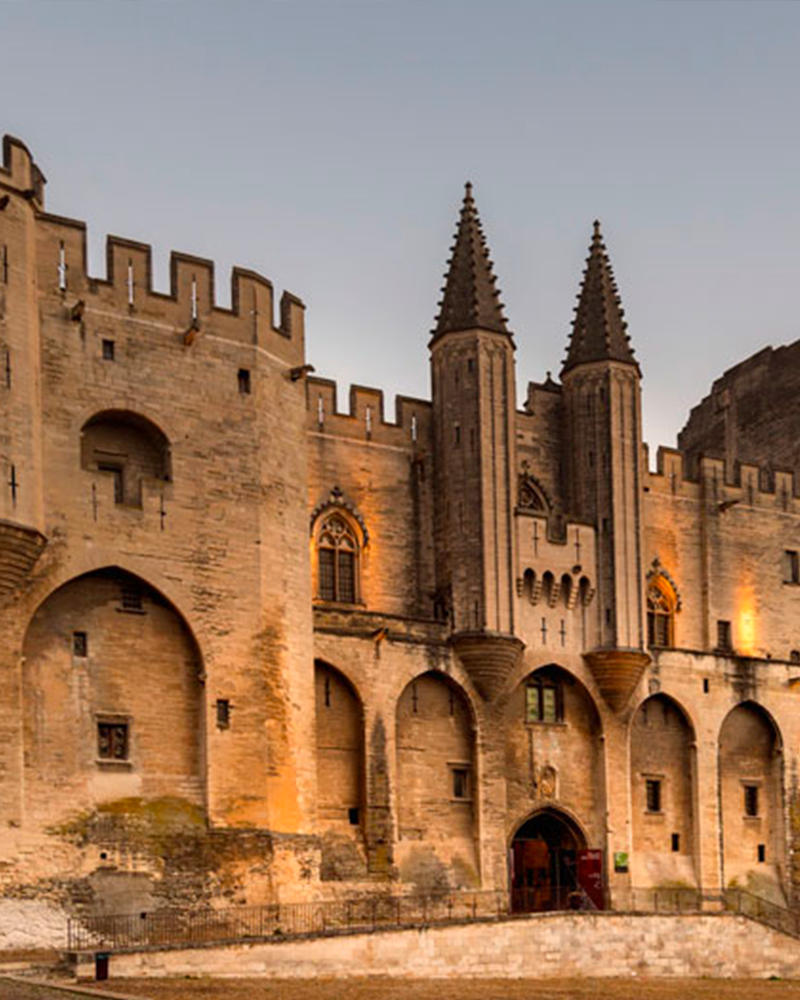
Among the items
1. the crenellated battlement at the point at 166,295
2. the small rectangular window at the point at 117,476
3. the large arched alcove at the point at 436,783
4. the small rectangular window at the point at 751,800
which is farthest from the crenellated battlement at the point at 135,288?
the small rectangular window at the point at 751,800

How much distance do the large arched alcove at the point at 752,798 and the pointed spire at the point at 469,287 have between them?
1544cm

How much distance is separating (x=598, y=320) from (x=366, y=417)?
28.1 feet

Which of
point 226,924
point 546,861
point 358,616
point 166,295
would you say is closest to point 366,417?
point 358,616

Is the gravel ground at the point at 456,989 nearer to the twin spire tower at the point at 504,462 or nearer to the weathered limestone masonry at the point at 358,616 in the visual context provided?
the weathered limestone masonry at the point at 358,616

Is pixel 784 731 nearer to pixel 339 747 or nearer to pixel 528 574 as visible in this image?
pixel 528 574

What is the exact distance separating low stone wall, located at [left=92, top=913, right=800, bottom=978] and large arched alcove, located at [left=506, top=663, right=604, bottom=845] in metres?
6.04

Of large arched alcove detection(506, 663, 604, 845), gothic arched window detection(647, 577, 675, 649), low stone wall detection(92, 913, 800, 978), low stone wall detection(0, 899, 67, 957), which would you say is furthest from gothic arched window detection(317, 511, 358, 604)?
low stone wall detection(0, 899, 67, 957)

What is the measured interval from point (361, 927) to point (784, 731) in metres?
22.6

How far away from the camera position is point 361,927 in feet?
127

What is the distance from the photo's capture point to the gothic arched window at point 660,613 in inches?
2211

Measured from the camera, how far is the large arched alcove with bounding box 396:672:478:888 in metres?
48.0

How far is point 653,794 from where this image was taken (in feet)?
178

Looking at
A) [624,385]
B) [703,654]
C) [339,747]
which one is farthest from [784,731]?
[339,747]

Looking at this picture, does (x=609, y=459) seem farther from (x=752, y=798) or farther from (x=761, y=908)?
(x=761, y=908)
